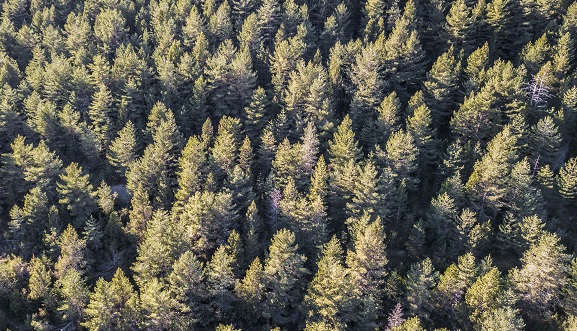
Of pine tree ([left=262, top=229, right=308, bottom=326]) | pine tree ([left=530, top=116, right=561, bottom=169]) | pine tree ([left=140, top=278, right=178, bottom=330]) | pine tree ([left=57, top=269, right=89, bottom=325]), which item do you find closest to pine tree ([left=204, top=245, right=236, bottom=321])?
pine tree ([left=262, top=229, right=308, bottom=326])

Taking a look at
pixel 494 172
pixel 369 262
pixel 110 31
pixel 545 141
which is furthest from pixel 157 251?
pixel 110 31

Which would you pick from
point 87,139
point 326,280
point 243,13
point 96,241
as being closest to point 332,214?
point 326,280

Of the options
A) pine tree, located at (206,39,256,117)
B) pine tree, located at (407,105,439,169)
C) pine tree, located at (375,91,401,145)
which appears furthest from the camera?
pine tree, located at (206,39,256,117)

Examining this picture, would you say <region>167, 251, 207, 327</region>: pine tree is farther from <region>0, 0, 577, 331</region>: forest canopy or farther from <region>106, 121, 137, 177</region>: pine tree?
<region>106, 121, 137, 177</region>: pine tree

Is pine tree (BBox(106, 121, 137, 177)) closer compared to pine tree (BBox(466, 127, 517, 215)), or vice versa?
pine tree (BBox(466, 127, 517, 215))

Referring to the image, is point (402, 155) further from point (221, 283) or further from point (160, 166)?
point (160, 166)

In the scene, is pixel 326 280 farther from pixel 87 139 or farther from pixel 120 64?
pixel 120 64

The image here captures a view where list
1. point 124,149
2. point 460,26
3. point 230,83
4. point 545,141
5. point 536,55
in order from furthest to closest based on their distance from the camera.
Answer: point 460,26
point 230,83
point 536,55
point 124,149
point 545,141

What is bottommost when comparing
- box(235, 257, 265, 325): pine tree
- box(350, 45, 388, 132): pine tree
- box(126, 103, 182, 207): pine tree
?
box(235, 257, 265, 325): pine tree
